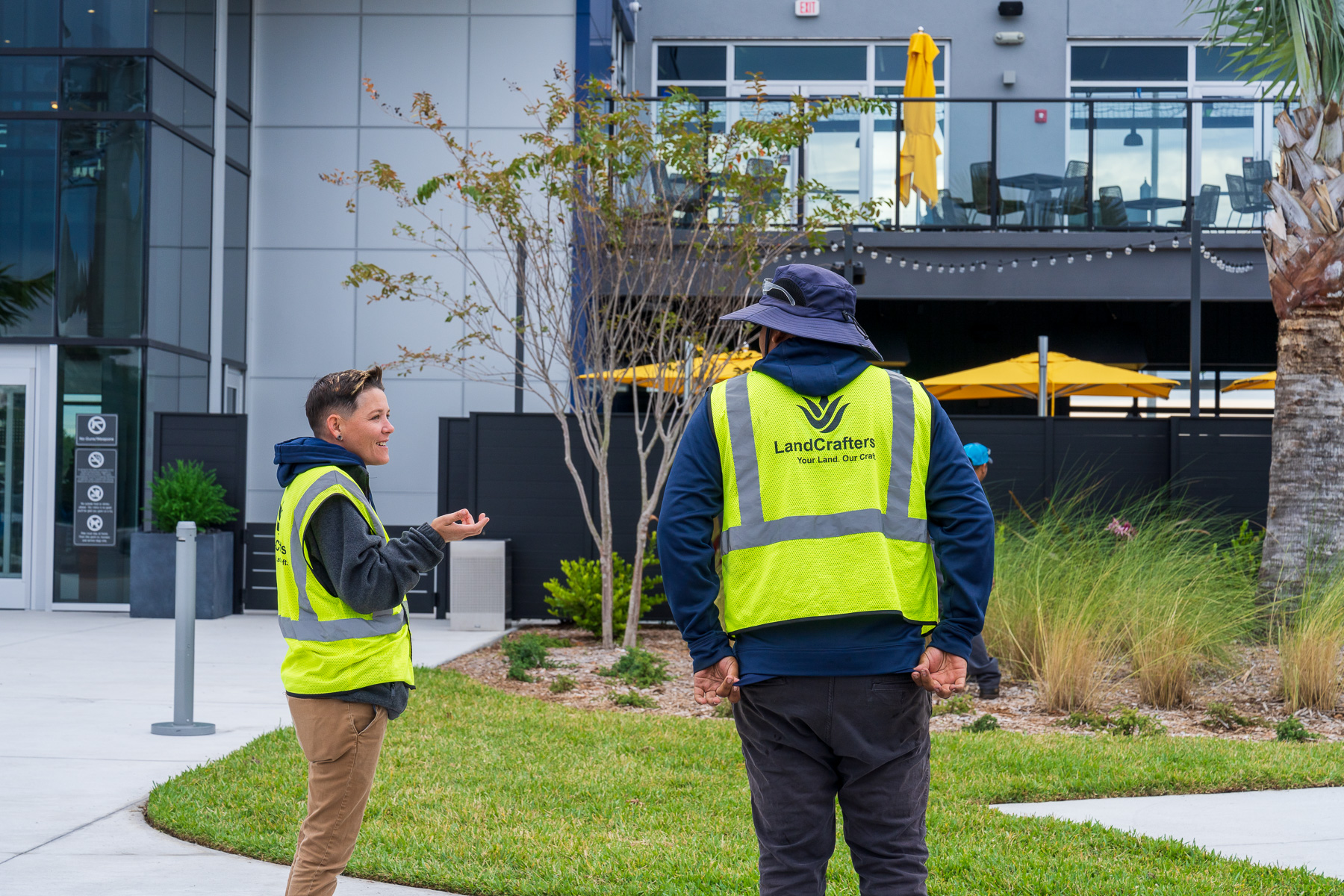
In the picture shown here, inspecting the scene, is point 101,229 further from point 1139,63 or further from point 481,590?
point 1139,63

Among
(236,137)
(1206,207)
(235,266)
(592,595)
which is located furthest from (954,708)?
(236,137)

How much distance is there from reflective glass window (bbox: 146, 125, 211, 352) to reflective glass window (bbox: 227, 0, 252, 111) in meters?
→ 1.26

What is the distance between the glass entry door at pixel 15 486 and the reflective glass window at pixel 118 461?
358mm

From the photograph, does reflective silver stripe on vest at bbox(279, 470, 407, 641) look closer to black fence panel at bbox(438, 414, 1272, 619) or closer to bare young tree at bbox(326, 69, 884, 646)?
bare young tree at bbox(326, 69, 884, 646)

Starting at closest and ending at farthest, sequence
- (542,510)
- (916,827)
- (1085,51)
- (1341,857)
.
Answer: (916,827)
(1341,857)
(542,510)
(1085,51)

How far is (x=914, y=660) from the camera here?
295 centimetres

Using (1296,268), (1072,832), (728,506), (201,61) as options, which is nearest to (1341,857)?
(1072,832)

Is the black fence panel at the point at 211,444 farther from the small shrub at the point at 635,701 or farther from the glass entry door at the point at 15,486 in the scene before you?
the small shrub at the point at 635,701

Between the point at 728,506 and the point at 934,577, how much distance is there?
53 cm

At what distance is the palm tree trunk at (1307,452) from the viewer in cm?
981

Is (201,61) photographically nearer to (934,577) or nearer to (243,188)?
(243,188)

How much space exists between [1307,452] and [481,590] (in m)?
7.28

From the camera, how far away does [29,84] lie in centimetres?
1363

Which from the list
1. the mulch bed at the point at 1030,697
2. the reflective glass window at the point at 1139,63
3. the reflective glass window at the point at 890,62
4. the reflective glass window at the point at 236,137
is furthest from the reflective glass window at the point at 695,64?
the mulch bed at the point at 1030,697
